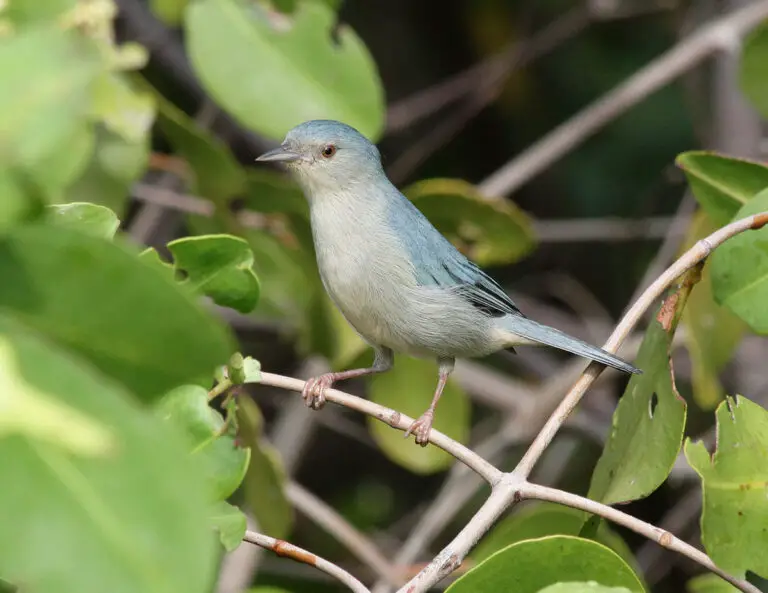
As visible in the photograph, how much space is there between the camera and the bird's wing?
3.19 m

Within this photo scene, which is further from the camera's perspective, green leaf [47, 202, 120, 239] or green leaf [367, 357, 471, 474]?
green leaf [367, 357, 471, 474]

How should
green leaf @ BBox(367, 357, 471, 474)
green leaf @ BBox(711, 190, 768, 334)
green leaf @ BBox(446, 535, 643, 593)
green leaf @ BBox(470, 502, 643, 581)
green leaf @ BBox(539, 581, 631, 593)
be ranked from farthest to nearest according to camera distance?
1. green leaf @ BBox(367, 357, 471, 474)
2. green leaf @ BBox(470, 502, 643, 581)
3. green leaf @ BBox(711, 190, 768, 334)
4. green leaf @ BBox(446, 535, 643, 593)
5. green leaf @ BBox(539, 581, 631, 593)

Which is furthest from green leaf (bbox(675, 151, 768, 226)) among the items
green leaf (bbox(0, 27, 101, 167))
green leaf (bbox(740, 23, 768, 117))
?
green leaf (bbox(0, 27, 101, 167))

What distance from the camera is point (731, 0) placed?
16.1 ft

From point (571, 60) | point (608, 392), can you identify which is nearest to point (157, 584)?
point (608, 392)

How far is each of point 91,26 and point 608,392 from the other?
3.42 m

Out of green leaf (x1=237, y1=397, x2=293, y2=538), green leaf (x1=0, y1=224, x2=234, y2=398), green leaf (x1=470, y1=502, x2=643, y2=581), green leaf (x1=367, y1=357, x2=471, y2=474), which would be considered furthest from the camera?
green leaf (x1=367, y1=357, x2=471, y2=474)

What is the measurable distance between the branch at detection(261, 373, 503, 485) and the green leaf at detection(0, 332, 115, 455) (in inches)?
43.8

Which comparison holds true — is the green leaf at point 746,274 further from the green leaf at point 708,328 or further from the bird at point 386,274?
the green leaf at point 708,328

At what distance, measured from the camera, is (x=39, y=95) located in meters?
0.98

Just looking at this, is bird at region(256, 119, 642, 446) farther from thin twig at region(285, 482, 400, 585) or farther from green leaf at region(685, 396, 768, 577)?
green leaf at region(685, 396, 768, 577)

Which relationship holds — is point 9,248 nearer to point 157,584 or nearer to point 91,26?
point 157,584

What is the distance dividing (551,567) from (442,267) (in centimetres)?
159

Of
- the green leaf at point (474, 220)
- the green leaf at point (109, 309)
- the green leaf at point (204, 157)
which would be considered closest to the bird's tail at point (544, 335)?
the green leaf at point (474, 220)
